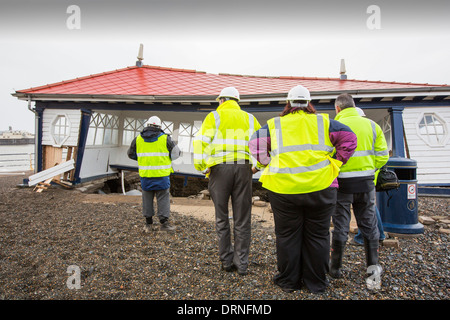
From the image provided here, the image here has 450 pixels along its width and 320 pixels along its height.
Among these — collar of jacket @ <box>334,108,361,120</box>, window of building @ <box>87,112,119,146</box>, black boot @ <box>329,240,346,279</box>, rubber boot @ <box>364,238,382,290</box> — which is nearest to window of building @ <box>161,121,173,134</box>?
window of building @ <box>87,112,119,146</box>

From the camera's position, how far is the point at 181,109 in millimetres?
8750

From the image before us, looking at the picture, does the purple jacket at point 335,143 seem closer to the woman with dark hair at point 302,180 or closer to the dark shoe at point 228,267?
the woman with dark hair at point 302,180

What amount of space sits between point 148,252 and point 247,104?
5833 millimetres

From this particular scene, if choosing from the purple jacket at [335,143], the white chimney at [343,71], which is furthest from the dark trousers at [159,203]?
the white chimney at [343,71]

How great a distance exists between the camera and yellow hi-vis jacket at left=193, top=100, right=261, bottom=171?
2.98m

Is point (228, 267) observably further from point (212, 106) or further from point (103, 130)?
point (103, 130)

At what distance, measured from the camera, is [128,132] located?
1126 cm

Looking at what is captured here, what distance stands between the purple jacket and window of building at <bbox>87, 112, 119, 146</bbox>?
8557mm

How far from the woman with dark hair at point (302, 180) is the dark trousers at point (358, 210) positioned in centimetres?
48

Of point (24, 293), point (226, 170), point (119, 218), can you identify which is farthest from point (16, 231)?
point (226, 170)

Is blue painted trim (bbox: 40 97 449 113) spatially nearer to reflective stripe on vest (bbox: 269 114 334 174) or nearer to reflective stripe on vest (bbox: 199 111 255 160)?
reflective stripe on vest (bbox: 199 111 255 160)

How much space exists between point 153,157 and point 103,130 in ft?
22.5

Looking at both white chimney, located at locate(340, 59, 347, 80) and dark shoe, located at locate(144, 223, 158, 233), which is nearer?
dark shoe, located at locate(144, 223, 158, 233)

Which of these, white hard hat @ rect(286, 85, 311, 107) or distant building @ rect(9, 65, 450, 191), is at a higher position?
distant building @ rect(9, 65, 450, 191)
